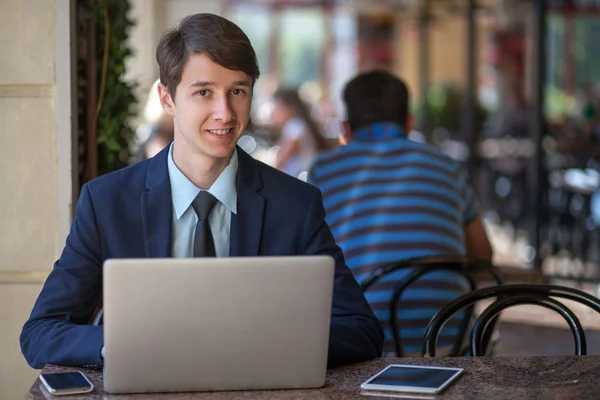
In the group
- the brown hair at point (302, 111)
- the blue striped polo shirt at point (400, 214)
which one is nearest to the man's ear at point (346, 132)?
the blue striped polo shirt at point (400, 214)

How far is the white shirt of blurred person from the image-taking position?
6992 millimetres

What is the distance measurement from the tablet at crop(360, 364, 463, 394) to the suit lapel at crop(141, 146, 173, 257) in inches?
19.8

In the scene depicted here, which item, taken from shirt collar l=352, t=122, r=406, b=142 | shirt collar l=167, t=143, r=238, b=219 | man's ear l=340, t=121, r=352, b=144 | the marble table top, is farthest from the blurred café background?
the marble table top

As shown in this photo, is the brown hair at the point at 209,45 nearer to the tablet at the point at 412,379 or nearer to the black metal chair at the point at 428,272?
the tablet at the point at 412,379

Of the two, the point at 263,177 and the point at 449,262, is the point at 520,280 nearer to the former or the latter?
the point at 449,262

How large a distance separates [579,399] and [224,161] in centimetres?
84

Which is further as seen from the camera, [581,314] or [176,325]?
[581,314]

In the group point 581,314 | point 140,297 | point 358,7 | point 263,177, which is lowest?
point 581,314

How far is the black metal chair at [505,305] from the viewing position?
90.2 inches

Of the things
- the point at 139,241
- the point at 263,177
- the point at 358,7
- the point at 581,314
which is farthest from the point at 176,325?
the point at 358,7

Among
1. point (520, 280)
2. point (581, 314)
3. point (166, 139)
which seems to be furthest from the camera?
point (581, 314)

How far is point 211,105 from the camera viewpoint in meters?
2.00

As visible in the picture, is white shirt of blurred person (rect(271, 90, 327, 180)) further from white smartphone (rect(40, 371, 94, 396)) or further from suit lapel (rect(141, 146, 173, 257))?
white smartphone (rect(40, 371, 94, 396))

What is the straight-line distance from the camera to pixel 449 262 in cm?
295
